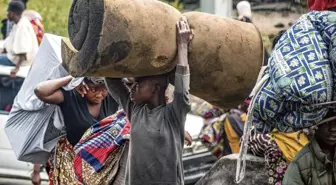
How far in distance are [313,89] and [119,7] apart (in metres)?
1.12

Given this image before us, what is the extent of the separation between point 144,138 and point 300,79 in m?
1.28

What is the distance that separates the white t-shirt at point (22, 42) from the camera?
13.2m

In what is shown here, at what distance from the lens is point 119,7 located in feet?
17.0

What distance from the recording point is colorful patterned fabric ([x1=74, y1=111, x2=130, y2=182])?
274 inches

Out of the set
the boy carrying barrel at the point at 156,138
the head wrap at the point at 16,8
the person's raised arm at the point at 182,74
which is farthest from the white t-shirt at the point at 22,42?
the person's raised arm at the point at 182,74

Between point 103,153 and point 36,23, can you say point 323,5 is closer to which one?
point 103,153

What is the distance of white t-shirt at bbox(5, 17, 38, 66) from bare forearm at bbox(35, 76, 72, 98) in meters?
5.50

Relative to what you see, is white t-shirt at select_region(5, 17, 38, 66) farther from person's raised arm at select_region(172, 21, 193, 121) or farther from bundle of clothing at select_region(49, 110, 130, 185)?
person's raised arm at select_region(172, 21, 193, 121)

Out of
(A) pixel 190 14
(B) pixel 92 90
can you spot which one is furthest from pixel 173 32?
(B) pixel 92 90

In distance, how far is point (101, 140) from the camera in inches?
278

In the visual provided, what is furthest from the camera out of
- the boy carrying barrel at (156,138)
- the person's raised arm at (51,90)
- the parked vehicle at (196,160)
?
the parked vehicle at (196,160)

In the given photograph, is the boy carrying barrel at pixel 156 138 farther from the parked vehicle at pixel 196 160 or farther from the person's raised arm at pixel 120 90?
the parked vehicle at pixel 196 160

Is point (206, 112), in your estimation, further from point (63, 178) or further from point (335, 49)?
point (335, 49)

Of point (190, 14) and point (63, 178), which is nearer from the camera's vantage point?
point (190, 14)
